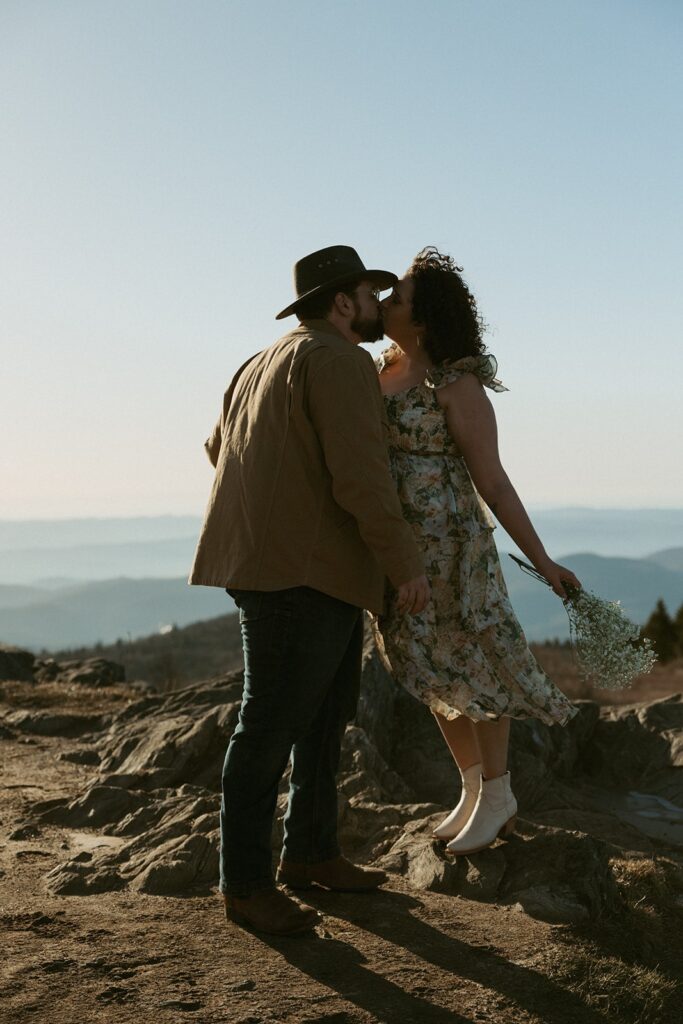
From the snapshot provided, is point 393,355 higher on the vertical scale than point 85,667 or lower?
higher

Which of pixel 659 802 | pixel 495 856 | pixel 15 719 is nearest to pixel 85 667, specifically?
pixel 15 719

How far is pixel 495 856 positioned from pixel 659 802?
3.55 meters

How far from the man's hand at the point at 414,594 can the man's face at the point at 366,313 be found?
3.53 feet

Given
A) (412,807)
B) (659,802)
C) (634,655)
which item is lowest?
(659,802)

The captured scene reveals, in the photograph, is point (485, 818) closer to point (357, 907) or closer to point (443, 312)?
point (357, 907)

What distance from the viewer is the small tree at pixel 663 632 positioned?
3116cm

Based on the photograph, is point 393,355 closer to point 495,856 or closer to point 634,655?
point 634,655

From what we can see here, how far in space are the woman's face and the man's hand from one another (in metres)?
1.23

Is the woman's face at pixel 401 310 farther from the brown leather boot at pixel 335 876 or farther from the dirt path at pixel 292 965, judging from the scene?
the dirt path at pixel 292 965

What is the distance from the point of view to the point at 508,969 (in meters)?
3.93

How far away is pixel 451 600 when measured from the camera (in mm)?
4703

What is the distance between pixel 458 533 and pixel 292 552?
0.91m

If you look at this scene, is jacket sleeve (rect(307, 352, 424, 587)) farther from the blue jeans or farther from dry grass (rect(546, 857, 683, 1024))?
dry grass (rect(546, 857, 683, 1024))

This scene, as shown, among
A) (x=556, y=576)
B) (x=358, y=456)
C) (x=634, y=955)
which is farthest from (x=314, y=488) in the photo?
(x=634, y=955)
